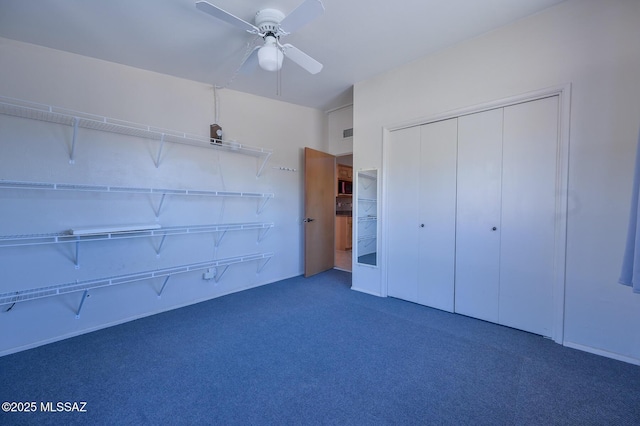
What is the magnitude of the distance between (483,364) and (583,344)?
36.0 inches

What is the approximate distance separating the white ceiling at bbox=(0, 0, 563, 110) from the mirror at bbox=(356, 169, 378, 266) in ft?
4.43

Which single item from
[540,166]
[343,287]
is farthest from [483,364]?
[343,287]

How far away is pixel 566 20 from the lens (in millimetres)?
2125

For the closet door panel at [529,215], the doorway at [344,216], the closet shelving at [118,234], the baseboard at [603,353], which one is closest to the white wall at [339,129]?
the doorway at [344,216]

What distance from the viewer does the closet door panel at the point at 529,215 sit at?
2258 millimetres

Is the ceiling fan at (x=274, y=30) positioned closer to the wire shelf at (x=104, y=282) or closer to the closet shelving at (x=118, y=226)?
the closet shelving at (x=118, y=226)

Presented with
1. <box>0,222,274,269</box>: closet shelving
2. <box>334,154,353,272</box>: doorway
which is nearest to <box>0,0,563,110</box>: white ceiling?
<box>0,222,274,269</box>: closet shelving

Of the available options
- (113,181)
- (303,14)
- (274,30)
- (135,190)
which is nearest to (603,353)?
(303,14)

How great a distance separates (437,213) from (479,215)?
41 cm

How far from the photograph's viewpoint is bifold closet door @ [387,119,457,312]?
284 centimetres

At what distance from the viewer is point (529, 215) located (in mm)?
2359

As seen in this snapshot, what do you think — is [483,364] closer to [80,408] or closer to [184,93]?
[80,408]

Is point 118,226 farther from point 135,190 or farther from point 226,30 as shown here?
point 226,30

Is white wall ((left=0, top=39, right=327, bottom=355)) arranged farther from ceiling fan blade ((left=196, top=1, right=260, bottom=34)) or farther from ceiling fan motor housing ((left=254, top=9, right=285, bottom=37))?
ceiling fan blade ((left=196, top=1, right=260, bottom=34))
